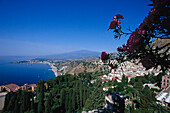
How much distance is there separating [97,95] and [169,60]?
1619 centimetres

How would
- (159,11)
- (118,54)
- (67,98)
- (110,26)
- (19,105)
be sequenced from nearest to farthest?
(159,11)
(110,26)
(118,54)
(19,105)
(67,98)

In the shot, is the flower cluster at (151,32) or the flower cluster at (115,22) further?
the flower cluster at (115,22)

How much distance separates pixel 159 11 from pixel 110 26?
2.24ft

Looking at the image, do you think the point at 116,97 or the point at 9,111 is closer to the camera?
the point at 116,97

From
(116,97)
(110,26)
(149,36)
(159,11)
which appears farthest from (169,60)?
(116,97)

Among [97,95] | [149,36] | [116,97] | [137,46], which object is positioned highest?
[149,36]

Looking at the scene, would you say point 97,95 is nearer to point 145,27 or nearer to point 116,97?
point 116,97

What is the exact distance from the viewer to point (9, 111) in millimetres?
14969

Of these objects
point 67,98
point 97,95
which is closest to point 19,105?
point 67,98

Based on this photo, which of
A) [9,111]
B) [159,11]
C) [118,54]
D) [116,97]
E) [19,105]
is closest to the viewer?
[159,11]

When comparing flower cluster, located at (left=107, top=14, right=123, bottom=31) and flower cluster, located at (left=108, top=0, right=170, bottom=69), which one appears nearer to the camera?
flower cluster, located at (left=108, top=0, right=170, bottom=69)

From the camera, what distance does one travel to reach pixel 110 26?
170cm

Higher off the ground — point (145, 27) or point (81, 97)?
point (145, 27)

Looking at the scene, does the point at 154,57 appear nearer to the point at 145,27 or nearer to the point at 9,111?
the point at 145,27
